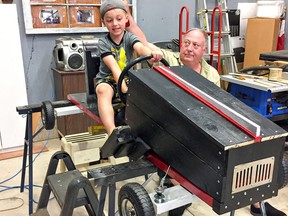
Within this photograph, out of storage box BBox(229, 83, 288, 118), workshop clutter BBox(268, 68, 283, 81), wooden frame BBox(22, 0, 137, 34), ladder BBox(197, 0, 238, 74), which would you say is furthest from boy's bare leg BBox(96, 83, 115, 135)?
ladder BBox(197, 0, 238, 74)

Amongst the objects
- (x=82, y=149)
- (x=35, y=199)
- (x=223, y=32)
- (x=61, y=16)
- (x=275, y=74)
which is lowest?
(x=35, y=199)

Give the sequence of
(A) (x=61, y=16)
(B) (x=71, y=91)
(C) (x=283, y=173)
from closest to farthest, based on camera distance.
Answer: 1. (C) (x=283, y=173)
2. (B) (x=71, y=91)
3. (A) (x=61, y=16)

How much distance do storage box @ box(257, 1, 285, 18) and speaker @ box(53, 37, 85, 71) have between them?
286cm

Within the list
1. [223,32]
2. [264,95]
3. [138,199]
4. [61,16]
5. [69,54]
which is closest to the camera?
[138,199]

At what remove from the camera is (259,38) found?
4.51 meters

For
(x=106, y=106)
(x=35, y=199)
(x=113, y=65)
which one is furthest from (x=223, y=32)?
(x=35, y=199)

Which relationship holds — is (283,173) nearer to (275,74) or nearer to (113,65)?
(113,65)

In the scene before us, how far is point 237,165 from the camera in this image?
3.21ft

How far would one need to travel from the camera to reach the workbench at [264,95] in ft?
7.48

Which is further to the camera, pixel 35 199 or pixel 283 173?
pixel 35 199

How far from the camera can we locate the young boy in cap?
6.41ft

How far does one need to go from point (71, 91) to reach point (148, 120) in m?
Result: 2.13

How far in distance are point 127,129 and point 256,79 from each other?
1.52 meters

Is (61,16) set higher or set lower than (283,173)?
higher
